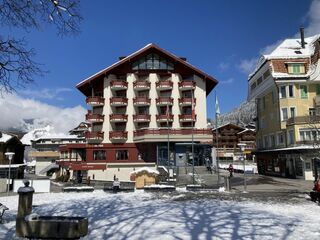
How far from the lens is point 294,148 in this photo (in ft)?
133

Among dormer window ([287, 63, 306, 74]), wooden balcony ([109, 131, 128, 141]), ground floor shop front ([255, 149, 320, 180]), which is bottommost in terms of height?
ground floor shop front ([255, 149, 320, 180])

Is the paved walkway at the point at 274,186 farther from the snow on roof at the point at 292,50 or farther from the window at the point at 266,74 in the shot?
the snow on roof at the point at 292,50

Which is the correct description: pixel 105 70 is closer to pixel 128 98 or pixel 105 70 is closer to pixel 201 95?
pixel 128 98

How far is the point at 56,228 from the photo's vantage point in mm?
9688

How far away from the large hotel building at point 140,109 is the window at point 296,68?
37.0 ft

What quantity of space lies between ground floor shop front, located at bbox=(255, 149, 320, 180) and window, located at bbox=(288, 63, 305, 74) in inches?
422

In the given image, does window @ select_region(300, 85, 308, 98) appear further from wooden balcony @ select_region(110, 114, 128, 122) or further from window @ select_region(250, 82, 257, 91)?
wooden balcony @ select_region(110, 114, 128, 122)

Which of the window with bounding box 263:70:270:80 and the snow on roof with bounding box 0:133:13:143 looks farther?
the window with bounding box 263:70:270:80

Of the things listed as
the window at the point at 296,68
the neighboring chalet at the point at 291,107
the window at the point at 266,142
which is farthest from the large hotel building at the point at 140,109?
the window at the point at 296,68

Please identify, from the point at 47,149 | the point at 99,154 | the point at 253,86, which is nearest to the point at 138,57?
the point at 99,154

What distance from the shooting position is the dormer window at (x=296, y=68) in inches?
1815

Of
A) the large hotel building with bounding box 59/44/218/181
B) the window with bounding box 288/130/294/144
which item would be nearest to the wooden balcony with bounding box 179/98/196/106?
the large hotel building with bounding box 59/44/218/181

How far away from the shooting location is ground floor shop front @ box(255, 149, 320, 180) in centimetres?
3966

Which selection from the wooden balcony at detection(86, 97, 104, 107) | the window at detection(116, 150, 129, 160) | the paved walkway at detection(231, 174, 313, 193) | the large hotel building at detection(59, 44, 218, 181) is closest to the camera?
the paved walkway at detection(231, 174, 313, 193)
